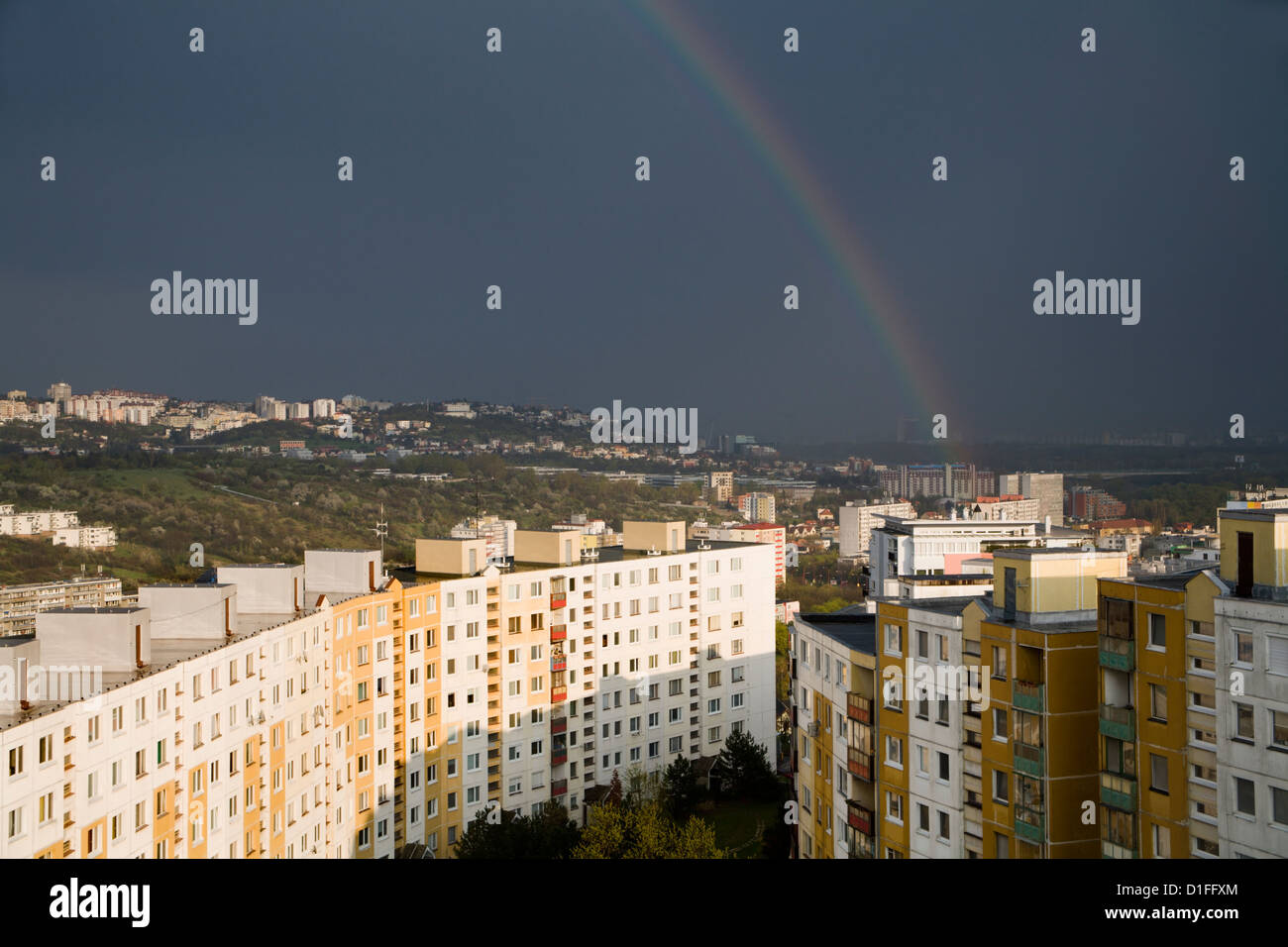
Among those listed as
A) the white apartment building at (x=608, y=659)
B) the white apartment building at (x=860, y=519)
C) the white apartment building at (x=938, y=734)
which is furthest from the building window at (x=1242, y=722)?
the white apartment building at (x=860, y=519)

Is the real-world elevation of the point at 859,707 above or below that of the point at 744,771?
above

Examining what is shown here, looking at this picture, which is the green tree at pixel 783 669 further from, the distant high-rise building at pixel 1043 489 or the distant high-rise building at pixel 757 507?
the distant high-rise building at pixel 757 507

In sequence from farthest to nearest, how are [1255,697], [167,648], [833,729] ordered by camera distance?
[833,729] < [167,648] < [1255,697]

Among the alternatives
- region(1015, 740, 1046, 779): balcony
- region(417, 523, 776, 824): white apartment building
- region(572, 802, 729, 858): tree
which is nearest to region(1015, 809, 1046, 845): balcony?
region(1015, 740, 1046, 779): balcony

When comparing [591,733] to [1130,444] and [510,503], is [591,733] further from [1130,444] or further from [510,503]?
[1130,444]

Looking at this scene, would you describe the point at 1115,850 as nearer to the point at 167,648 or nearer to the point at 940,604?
the point at 940,604

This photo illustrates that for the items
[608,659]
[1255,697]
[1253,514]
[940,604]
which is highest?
[1253,514]

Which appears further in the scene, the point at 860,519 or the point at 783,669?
the point at 860,519

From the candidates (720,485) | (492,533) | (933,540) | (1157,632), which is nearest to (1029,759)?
(1157,632)
